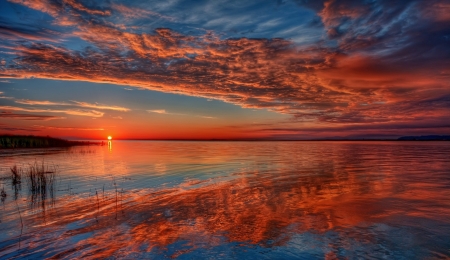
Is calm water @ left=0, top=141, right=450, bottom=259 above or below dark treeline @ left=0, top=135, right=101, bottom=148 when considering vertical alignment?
below

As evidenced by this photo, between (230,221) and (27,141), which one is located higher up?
(27,141)

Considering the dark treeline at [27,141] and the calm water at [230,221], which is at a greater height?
the dark treeline at [27,141]

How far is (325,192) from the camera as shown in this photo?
58.7 feet

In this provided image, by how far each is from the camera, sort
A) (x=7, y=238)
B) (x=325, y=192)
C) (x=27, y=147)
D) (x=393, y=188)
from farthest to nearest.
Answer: (x=27, y=147) < (x=393, y=188) < (x=325, y=192) < (x=7, y=238)

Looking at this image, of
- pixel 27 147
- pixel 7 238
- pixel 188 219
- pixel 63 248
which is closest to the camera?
pixel 63 248

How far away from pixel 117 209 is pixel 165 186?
669 cm

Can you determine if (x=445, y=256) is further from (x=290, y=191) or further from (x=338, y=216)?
(x=290, y=191)

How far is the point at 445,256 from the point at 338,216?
4.52 meters

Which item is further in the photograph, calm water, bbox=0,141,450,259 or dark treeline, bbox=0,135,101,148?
dark treeline, bbox=0,135,101,148

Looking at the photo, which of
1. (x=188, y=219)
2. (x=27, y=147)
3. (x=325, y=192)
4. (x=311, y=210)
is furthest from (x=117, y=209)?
(x=27, y=147)

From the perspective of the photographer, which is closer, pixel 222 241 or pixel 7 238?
pixel 222 241

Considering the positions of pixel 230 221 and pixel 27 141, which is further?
pixel 27 141

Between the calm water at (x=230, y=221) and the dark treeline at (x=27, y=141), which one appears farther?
the dark treeline at (x=27, y=141)

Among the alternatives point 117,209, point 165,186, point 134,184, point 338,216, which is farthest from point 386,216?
point 134,184
